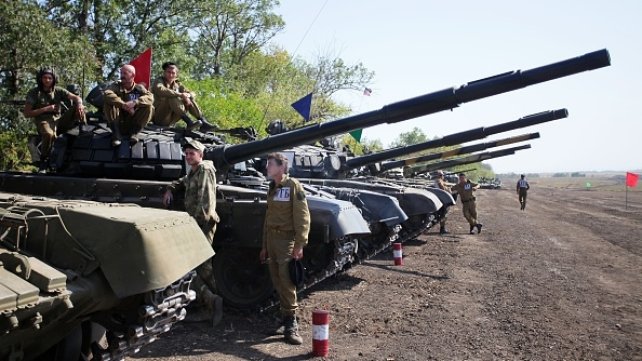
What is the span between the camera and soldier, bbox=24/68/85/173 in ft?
24.0

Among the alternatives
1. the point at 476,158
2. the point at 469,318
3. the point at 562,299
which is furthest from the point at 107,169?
the point at 476,158

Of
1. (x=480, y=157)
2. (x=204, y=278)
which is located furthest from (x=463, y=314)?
(x=480, y=157)

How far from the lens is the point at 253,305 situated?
23.0 ft

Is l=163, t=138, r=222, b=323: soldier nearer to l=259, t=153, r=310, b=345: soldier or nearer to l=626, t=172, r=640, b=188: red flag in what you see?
l=259, t=153, r=310, b=345: soldier

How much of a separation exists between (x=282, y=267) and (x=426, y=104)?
2125 millimetres

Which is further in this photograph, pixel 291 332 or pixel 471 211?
pixel 471 211

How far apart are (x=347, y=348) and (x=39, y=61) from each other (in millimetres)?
12099

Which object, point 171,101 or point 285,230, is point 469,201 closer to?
point 171,101

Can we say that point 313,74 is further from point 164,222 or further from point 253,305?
point 164,222

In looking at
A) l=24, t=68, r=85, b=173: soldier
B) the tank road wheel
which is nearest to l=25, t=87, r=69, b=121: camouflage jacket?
l=24, t=68, r=85, b=173: soldier

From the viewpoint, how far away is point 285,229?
228 inches

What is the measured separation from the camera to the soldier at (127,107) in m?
7.01

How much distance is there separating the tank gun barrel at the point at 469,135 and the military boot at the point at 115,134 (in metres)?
6.37

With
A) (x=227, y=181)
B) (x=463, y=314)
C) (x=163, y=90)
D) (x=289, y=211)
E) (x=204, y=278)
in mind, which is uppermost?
(x=163, y=90)
